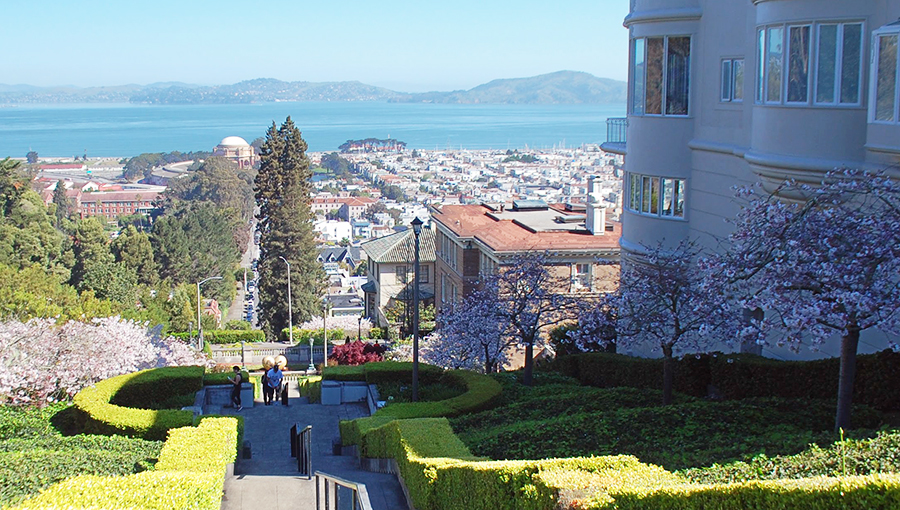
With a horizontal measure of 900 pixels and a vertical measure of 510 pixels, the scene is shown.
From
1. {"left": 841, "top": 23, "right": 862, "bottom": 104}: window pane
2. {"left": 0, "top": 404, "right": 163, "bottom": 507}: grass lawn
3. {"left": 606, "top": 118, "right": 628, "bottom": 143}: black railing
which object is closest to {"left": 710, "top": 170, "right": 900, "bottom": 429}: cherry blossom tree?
{"left": 841, "top": 23, "right": 862, "bottom": 104}: window pane

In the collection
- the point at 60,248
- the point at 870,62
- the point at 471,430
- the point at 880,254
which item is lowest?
the point at 60,248

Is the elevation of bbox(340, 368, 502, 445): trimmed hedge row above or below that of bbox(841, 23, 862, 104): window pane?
below

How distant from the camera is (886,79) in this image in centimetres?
1201

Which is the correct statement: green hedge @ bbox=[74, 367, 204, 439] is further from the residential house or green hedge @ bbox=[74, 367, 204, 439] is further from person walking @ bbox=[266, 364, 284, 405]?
the residential house

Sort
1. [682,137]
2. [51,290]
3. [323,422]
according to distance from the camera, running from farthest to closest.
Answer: [51,290] → [682,137] → [323,422]

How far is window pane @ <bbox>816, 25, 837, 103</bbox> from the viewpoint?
13203 millimetres

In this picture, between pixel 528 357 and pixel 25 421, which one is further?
pixel 528 357

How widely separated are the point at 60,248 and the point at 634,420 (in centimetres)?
5403

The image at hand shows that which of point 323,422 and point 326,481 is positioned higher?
point 326,481

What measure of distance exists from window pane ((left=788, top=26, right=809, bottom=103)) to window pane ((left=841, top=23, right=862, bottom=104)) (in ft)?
1.79

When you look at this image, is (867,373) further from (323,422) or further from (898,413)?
(323,422)

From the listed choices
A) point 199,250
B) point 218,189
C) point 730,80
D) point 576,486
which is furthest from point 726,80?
point 218,189

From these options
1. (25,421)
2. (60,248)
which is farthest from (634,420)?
(60,248)

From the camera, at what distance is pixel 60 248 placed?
58.4 meters
